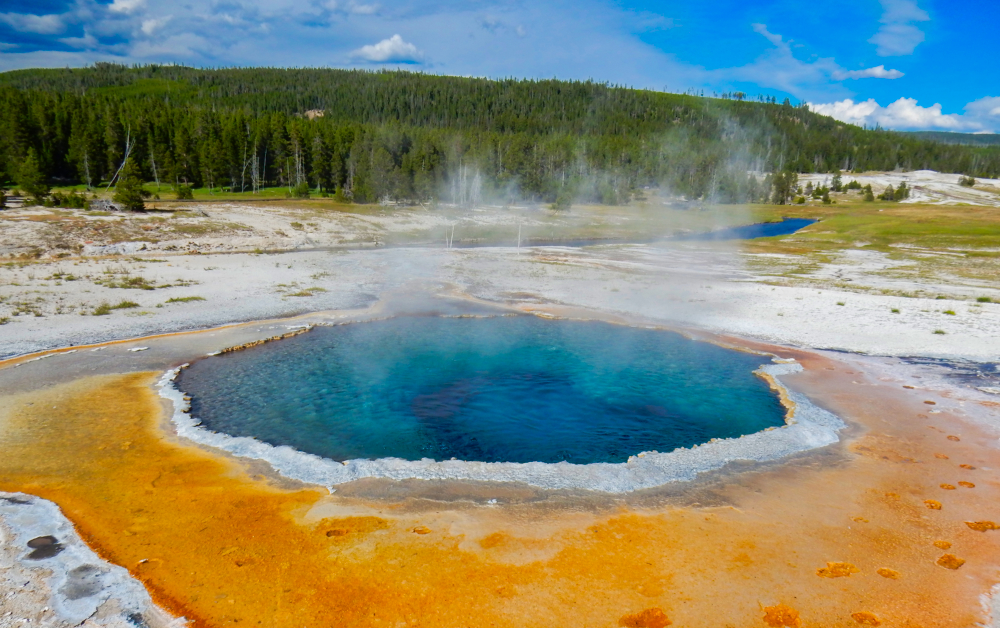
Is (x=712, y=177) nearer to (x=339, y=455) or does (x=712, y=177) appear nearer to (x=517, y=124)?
(x=517, y=124)

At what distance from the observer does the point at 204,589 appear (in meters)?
5.86

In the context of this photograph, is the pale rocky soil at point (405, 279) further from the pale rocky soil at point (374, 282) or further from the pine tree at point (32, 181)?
the pine tree at point (32, 181)

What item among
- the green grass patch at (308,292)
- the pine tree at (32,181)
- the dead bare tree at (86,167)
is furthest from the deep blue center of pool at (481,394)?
the dead bare tree at (86,167)

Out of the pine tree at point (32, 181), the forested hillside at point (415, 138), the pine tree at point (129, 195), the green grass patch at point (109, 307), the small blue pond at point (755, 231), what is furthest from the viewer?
the forested hillside at point (415, 138)

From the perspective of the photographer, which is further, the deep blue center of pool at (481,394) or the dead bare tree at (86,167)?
the dead bare tree at (86,167)

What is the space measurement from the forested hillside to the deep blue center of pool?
4685 centimetres

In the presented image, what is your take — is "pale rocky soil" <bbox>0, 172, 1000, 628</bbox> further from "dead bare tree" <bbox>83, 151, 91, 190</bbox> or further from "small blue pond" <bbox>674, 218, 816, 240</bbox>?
"dead bare tree" <bbox>83, 151, 91, 190</bbox>

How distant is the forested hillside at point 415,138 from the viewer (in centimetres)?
6294

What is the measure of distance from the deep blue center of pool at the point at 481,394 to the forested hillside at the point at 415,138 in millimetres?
46846

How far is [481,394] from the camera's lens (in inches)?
505

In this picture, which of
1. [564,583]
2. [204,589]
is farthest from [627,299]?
[204,589]

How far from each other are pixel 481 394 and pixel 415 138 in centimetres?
7375

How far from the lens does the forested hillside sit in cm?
6294

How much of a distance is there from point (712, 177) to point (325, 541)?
9335 centimetres
